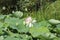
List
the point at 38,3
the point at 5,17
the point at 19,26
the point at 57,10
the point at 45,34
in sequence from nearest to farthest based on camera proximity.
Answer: the point at 45,34, the point at 19,26, the point at 5,17, the point at 57,10, the point at 38,3

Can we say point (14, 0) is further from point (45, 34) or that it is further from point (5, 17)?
point (45, 34)

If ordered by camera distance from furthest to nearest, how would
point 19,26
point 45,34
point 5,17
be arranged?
point 5,17 < point 19,26 < point 45,34

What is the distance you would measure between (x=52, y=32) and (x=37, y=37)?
11.1 inches

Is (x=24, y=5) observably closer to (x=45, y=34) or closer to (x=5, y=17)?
(x=5, y=17)

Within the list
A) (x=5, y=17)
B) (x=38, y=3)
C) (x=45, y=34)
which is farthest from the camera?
(x=38, y=3)

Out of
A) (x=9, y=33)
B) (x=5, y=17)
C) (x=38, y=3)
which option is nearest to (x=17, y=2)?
(x=38, y=3)

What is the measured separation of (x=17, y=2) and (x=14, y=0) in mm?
107

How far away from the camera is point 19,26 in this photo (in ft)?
10.6

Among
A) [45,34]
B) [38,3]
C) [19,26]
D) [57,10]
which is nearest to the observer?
[45,34]

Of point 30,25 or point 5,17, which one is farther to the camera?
point 5,17

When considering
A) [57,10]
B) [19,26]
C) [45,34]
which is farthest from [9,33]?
[57,10]

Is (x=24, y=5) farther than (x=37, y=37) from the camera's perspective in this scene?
Yes

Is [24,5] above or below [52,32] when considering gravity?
below

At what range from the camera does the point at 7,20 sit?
335 centimetres
